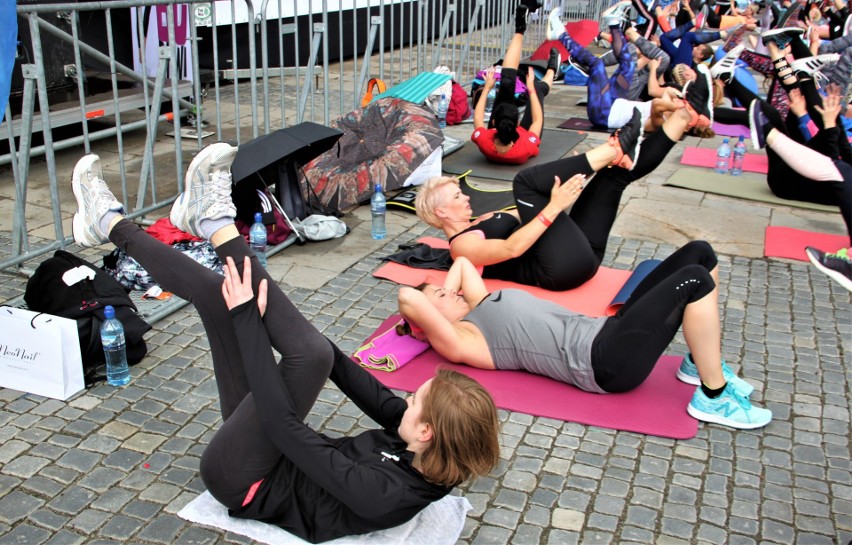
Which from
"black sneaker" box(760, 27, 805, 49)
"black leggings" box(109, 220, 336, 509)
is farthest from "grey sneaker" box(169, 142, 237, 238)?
"black sneaker" box(760, 27, 805, 49)

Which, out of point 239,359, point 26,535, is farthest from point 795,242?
point 26,535

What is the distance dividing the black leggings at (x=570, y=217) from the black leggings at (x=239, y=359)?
2.38 meters

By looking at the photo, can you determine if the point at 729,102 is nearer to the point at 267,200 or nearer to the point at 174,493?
the point at 267,200

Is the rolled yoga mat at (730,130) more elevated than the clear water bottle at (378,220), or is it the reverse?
the rolled yoga mat at (730,130)

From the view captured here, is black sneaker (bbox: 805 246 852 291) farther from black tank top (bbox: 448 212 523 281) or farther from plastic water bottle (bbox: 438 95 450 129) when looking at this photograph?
plastic water bottle (bbox: 438 95 450 129)

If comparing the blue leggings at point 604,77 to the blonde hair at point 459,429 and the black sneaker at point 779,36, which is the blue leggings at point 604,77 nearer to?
the black sneaker at point 779,36

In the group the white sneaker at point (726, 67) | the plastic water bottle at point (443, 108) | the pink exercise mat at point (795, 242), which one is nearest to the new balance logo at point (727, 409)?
the pink exercise mat at point (795, 242)

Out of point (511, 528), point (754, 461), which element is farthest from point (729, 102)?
point (511, 528)

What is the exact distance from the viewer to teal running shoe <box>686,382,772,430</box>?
12.5 ft

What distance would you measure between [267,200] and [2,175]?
10.1 ft

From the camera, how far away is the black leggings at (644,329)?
12.1ft

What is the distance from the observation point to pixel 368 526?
9.39 feet

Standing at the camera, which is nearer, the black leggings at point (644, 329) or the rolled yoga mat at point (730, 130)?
the black leggings at point (644, 329)

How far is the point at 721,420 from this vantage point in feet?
12.5
